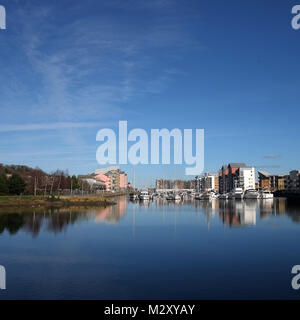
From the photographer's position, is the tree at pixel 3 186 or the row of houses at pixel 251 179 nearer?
the tree at pixel 3 186

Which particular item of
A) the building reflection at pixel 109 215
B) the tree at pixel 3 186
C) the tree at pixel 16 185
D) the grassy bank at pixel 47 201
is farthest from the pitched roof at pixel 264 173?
the tree at pixel 3 186

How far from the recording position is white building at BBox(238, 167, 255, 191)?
15788cm

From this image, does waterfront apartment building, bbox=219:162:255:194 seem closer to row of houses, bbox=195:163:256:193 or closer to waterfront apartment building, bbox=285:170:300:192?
row of houses, bbox=195:163:256:193

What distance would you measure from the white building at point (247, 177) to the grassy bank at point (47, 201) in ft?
312

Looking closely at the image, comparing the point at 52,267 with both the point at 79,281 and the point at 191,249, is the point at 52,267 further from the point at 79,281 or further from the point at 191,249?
the point at 191,249

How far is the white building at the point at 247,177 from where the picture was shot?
157875mm

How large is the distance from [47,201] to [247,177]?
108m

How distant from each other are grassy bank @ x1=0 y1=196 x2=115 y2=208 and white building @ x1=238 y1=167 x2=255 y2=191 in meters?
95.1

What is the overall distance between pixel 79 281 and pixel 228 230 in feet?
64.9

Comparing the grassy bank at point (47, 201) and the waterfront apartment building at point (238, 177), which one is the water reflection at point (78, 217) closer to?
the grassy bank at point (47, 201)

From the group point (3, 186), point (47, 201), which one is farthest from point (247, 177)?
point (3, 186)

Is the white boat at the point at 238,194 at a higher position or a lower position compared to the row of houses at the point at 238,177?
lower

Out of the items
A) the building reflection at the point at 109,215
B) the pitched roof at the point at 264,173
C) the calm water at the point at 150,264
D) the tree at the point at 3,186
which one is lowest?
the building reflection at the point at 109,215

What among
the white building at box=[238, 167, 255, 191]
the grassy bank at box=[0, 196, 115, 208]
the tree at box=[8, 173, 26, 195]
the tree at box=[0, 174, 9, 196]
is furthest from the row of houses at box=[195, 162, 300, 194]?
the tree at box=[0, 174, 9, 196]
